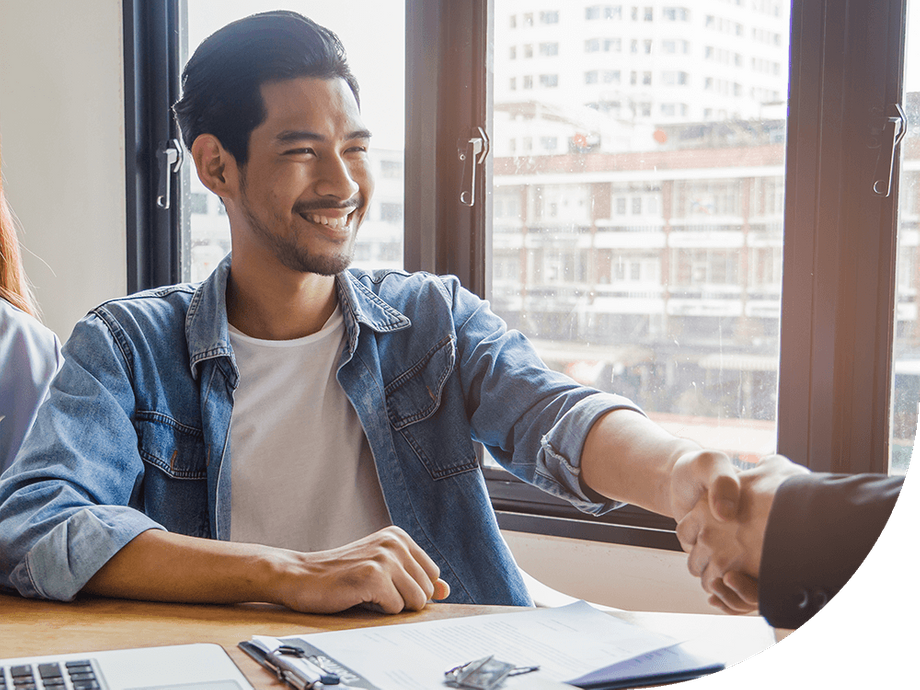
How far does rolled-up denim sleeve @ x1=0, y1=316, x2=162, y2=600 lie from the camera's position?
1.73 ft

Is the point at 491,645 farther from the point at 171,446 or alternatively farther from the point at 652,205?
the point at 652,205

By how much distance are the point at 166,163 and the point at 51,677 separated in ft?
4.10

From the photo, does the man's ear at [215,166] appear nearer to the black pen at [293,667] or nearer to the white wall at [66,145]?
the black pen at [293,667]

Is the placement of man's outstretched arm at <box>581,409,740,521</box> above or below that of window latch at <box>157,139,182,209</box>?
below

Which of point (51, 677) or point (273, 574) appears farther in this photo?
point (273, 574)

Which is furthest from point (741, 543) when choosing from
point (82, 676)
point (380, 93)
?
point (380, 93)

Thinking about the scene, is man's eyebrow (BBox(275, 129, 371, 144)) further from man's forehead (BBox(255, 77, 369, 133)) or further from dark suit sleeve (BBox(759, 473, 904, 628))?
dark suit sleeve (BBox(759, 473, 904, 628))

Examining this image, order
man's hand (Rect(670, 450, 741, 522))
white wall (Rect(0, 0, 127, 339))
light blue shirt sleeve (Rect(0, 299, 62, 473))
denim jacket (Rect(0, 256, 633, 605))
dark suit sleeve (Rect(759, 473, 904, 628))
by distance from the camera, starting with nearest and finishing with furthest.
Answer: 1. dark suit sleeve (Rect(759, 473, 904, 628))
2. man's hand (Rect(670, 450, 741, 522))
3. denim jacket (Rect(0, 256, 633, 605))
4. light blue shirt sleeve (Rect(0, 299, 62, 473))
5. white wall (Rect(0, 0, 127, 339))

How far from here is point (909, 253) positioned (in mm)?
748

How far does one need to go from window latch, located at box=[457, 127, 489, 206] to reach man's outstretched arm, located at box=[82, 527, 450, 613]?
76 cm

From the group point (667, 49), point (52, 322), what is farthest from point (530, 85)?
point (52, 322)

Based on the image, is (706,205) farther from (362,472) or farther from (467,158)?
(362,472)

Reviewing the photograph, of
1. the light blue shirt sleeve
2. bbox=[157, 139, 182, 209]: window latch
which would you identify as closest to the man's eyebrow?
the light blue shirt sleeve

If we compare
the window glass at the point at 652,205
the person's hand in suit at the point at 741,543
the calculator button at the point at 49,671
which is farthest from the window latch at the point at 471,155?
the calculator button at the point at 49,671
